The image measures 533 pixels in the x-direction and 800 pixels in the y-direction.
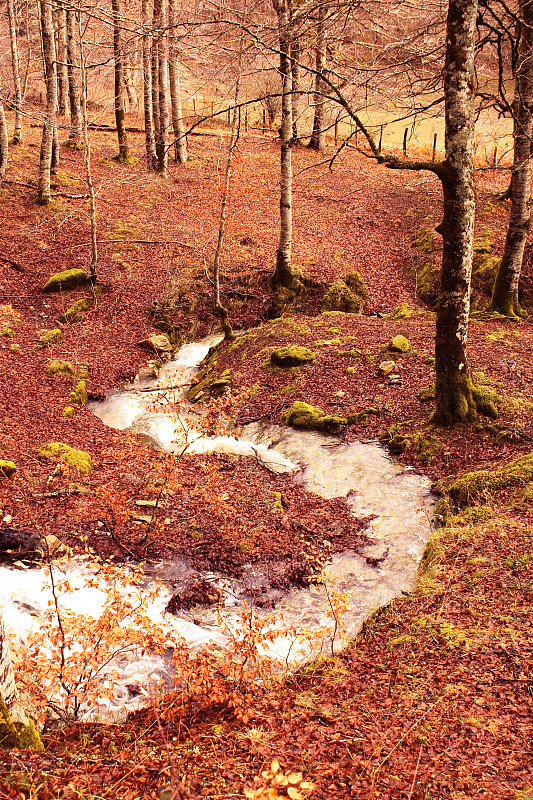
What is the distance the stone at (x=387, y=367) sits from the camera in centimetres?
1209

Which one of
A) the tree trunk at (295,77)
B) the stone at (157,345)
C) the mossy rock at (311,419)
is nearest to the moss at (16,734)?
the tree trunk at (295,77)

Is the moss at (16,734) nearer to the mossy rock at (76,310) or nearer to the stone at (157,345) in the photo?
the stone at (157,345)

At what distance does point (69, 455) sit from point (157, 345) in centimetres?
583

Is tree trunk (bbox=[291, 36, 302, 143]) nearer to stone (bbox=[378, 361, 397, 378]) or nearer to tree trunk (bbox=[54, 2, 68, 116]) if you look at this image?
stone (bbox=[378, 361, 397, 378])

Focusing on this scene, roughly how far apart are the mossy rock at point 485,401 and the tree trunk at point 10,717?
7.97m

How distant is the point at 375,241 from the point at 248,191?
6.69m

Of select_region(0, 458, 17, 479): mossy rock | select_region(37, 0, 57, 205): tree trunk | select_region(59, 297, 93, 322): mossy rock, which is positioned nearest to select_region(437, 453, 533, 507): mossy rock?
select_region(0, 458, 17, 479): mossy rock

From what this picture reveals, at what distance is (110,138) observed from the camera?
29.5 meters

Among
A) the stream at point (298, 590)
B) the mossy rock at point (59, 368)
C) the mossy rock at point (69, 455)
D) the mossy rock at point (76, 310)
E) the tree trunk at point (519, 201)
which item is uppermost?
the tree trunk at point (519, 201)

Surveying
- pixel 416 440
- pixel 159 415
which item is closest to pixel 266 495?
pixel 416 440

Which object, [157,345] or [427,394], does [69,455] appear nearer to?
[157,345]

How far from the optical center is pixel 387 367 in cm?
1216

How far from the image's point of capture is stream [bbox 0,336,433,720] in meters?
6.09

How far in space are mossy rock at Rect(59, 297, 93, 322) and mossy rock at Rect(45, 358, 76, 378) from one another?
2448 millimetres
